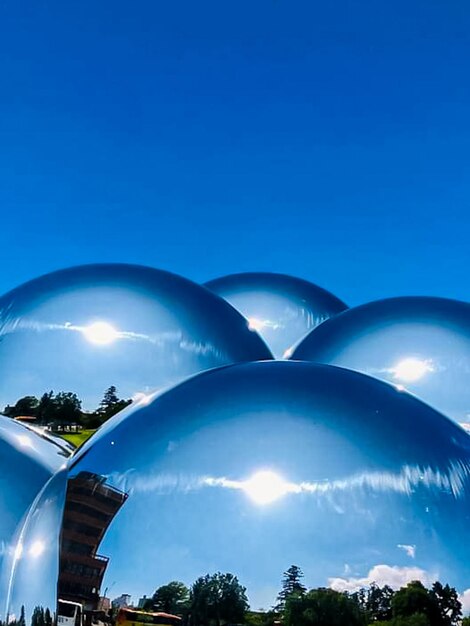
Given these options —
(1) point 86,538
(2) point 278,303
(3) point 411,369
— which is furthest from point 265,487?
(2) point 278,303

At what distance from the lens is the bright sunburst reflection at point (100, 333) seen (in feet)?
10.2

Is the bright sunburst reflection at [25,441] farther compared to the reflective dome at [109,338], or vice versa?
the reflective dome at [109,338]

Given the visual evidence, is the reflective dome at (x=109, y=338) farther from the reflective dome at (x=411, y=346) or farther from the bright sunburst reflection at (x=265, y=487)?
the bright sunburst reflection at (x=265, y=487)

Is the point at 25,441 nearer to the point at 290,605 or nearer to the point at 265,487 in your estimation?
the point at 265,487

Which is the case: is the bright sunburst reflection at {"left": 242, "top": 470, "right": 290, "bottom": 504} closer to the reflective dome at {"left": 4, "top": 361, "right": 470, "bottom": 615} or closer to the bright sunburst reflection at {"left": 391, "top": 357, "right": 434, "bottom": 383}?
the reflective dome at {"left": 4, "top": 361, "right": 470, "bottom": 615}

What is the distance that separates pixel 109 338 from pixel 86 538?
4.23ft

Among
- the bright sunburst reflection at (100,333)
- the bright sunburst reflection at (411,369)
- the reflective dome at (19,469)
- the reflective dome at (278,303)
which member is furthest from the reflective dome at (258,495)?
the reflective dome at (278,303)

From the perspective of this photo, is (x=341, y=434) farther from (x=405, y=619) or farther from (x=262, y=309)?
(x=262, y=309)

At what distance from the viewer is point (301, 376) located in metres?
2.22

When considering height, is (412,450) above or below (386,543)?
above

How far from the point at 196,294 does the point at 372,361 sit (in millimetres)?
952

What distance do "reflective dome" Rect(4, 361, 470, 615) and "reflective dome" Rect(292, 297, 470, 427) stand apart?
103cm

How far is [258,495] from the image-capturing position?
183cm

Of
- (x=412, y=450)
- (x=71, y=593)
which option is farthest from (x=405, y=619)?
(x=71, y=593)
